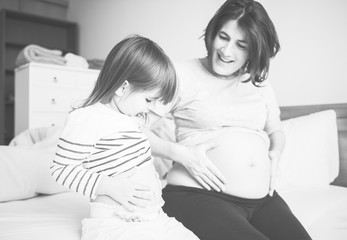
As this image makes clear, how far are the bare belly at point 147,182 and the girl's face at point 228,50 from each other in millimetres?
453

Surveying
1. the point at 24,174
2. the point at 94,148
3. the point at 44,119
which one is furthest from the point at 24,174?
the point at 44,119

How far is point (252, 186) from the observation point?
0.94 meters

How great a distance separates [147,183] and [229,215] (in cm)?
21

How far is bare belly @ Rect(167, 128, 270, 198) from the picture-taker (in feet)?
3.07

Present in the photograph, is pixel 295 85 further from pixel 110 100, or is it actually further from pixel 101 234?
pixel 101 234

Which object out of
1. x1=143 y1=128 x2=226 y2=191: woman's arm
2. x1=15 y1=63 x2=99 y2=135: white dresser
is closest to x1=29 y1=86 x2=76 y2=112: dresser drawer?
x1=15 y1=63 x2=99 y2=135: white dresser

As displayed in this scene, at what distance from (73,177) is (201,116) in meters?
0.48

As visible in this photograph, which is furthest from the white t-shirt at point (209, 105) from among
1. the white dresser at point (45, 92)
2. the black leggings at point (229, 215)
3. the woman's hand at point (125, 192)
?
the white dresser at point (45, 92)

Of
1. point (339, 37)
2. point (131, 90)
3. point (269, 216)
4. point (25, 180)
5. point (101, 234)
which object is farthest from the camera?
point (339, 37)

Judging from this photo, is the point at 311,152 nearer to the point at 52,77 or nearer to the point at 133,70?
the point at 133,70

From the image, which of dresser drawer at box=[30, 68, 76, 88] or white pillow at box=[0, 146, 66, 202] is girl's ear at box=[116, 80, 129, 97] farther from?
dresser drawer at box=[30, 68, 76, 88]

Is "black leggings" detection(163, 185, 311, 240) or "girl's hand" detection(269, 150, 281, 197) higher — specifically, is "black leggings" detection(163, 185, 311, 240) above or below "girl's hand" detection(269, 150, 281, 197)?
below

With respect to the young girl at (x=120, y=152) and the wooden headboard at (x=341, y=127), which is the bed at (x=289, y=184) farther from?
the young girl at (x=120, y=152)

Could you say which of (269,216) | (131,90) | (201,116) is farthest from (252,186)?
(131,90)
